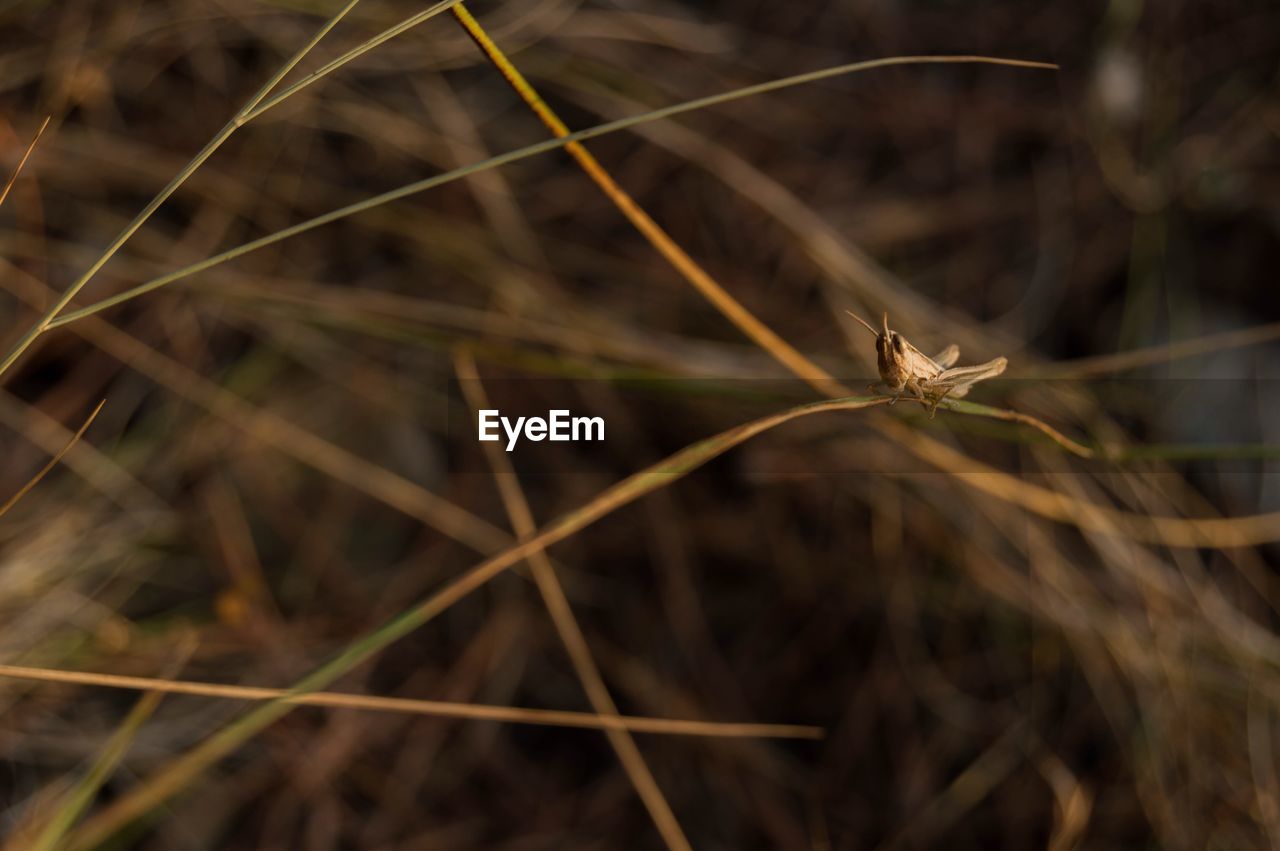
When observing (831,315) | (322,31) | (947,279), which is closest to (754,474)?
(831,315)

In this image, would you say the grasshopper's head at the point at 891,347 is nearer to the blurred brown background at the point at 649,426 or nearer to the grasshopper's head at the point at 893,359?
the grasshopper's head at the point at 893,359

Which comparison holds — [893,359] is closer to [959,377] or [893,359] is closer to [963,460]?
[959,377]

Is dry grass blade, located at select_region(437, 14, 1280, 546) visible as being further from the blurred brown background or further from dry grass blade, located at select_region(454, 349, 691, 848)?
dry grass blade, located at select_region(454, 349, 691, 848)

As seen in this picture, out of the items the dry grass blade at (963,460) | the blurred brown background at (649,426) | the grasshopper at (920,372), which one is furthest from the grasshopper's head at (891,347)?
the blurred brown background at (649,426)

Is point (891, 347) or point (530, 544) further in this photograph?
point (530, 544)

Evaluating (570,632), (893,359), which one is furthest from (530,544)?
(570,632)
